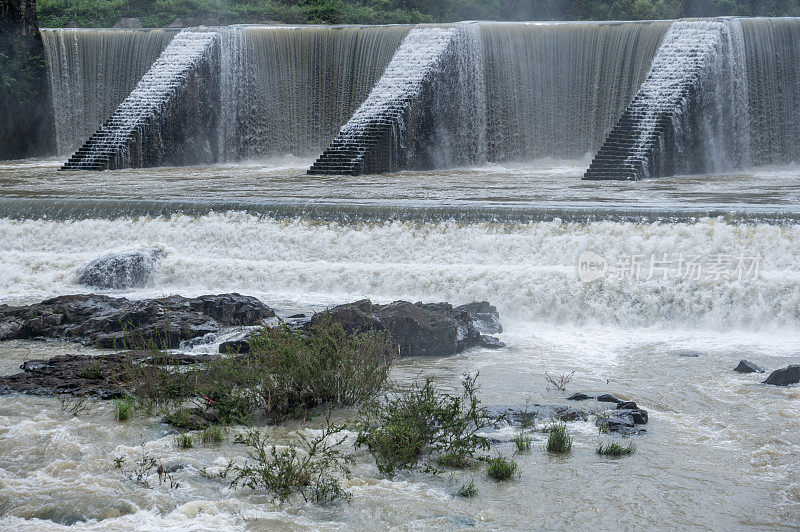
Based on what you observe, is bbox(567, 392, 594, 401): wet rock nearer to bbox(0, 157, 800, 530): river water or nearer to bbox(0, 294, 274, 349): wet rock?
bbox(0, 157, 800, 530): river water

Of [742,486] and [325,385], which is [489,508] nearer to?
[742,486]

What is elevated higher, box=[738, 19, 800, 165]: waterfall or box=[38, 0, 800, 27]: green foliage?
box=[38, 0, 800, 27]: green foliage

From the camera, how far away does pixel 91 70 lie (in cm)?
2091

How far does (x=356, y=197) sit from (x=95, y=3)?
1831cm

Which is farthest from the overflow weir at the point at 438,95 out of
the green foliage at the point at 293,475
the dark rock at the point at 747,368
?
the green foliage at the point at 293,475

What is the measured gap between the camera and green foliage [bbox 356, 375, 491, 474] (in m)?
4.45

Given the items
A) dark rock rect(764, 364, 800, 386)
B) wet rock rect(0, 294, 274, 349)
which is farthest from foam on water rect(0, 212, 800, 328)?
dark rock rect(764, 364, 800, 386)

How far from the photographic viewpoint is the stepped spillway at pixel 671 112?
14.4 m

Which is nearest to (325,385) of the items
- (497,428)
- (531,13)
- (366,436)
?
(366,436)

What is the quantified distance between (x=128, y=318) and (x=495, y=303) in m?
3.23

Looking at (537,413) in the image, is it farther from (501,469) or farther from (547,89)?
(547,89)

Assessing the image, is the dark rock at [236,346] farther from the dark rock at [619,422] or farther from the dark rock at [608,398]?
the dark rock at [619,422]

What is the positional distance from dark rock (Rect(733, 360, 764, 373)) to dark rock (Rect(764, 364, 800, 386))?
0.38 meters

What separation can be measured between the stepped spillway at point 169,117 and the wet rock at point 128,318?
9.59 metres
